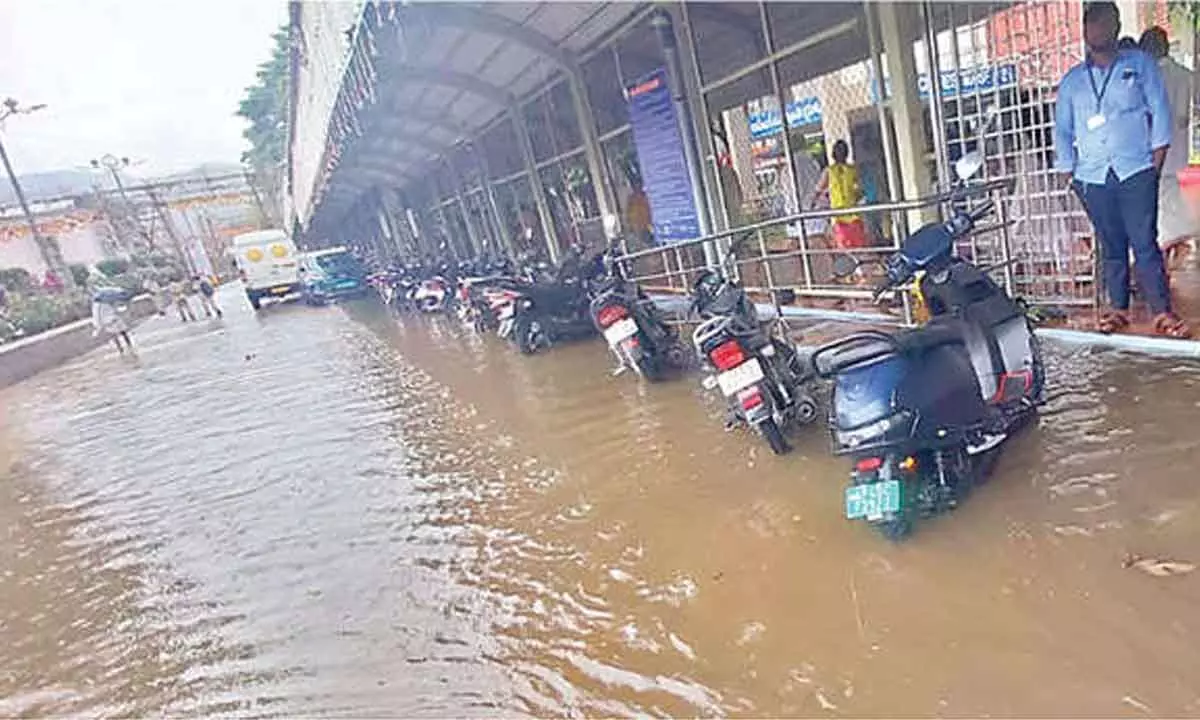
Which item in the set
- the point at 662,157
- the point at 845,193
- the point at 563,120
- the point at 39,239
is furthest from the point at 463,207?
the point at 39,239

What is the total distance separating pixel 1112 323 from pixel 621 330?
3.12m

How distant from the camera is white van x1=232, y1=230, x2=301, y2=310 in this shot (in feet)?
78.1

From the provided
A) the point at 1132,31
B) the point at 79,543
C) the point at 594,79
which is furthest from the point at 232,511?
the point at 1132,31

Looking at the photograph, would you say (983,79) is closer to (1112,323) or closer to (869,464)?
(1112,323)

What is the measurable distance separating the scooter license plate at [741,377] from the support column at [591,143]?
616 centimetres

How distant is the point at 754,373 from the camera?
3951 millimetres

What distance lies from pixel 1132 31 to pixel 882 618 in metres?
8.32

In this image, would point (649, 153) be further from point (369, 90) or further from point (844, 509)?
point (844, 509)

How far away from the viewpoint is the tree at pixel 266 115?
37.6 meters

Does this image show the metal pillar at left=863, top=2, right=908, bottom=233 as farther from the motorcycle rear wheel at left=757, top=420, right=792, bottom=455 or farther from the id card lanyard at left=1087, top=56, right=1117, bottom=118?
the motorcycle rear wheel at left=757, top=420, right=792, bottom=455

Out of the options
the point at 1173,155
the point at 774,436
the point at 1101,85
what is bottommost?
the point at 774,436

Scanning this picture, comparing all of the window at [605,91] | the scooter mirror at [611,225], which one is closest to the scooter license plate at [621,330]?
the scooter mirror at [611,225]

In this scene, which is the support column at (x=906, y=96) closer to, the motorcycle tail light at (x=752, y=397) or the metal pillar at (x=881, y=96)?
the metal pillar at (x=881, y=96)

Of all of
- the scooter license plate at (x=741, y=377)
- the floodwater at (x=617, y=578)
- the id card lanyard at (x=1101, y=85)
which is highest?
the id card lanyard at (x=1101, y=85)
